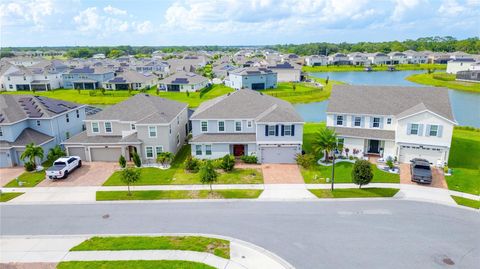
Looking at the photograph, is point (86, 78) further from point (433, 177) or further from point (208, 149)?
point (433, 177)

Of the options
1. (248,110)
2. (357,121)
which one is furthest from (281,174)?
(357,121)

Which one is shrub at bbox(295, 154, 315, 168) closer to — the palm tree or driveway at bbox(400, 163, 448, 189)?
driveway at bbox(400, 163, 448, 189)

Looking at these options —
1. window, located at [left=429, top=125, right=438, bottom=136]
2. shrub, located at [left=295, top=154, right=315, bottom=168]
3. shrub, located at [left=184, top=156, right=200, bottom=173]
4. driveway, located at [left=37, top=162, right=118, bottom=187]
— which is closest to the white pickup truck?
driveway, located at [left=37, top=162, right=118, bottom=187]

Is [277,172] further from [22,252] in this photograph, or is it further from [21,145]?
[21,145]

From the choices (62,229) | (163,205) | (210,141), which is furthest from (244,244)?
(210,141)

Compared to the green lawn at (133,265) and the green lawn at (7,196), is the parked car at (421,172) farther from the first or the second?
the green lawn at (7,196)
